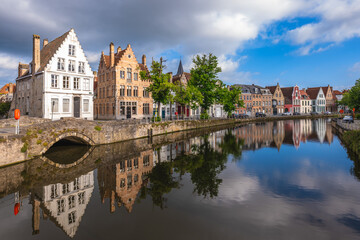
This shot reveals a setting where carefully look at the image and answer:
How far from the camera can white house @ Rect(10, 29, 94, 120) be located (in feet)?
→ 101

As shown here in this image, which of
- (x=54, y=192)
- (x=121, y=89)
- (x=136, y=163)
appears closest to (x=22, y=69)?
(x=121, y=89)

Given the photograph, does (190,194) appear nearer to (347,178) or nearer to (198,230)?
(198,230)

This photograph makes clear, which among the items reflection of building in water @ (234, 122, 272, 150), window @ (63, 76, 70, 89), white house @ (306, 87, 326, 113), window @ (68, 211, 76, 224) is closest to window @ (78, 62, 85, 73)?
window @ (63, 76, 70, 89)

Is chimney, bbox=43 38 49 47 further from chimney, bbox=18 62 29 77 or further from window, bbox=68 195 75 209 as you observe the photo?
window, bbox=68 195 75 209

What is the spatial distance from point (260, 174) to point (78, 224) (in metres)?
11.0

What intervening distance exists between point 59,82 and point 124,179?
24978 millimetres

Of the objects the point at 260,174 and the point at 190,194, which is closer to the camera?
the point at 190,194

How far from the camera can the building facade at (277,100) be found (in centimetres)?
9206

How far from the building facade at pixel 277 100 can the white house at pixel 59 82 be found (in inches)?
3092

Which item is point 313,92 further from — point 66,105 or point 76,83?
point 66,105

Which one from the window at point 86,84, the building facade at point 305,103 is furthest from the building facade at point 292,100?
the window at point 86,84

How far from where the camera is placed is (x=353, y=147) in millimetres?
20266

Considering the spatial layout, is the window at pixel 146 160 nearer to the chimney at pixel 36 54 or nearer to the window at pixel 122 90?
the chimney at pixel 36 54

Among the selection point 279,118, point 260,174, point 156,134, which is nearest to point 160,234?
point 260,174
